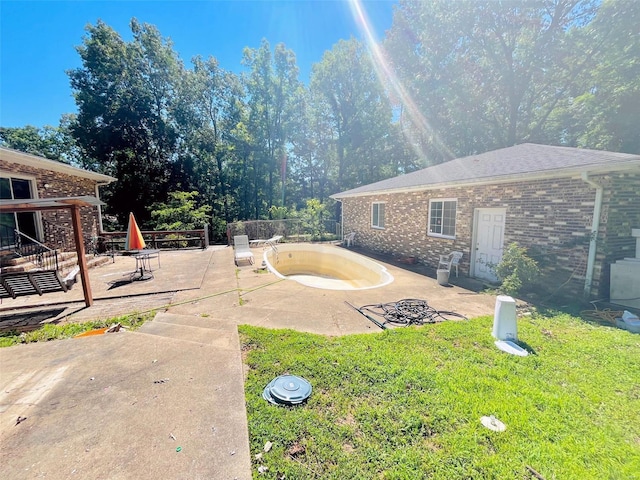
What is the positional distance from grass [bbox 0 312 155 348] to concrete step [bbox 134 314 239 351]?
0.41 m

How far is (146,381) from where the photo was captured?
110 inches

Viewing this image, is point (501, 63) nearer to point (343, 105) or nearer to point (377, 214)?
point (343, 105)

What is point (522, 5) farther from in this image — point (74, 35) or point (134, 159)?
point (74, 35)

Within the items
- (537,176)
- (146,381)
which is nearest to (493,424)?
(146,381)

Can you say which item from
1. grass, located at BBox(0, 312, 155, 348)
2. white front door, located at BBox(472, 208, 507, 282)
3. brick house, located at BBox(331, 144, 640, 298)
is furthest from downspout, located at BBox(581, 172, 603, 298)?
grass, located at BBox(0, 312, 155, 348)

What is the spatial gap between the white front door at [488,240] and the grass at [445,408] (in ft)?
11.8

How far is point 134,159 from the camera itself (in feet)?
69.1

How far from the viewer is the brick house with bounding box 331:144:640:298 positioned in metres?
5.46

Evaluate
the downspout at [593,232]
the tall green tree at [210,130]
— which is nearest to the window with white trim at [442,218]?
the downspout at [593,232]

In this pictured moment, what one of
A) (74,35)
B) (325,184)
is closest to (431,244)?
(325,184)

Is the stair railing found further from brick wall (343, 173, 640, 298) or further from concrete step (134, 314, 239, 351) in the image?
brick wall (343, 173, 640, 298)

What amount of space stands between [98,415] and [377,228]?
12051mm

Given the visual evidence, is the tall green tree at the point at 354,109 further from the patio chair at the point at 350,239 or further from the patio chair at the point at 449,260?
the patio chair at the point at 449,260

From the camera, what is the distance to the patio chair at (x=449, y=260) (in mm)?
8172
